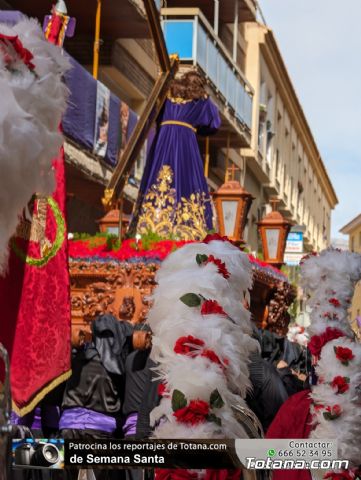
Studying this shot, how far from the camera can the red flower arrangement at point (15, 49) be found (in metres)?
2.45

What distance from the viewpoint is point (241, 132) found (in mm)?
25578

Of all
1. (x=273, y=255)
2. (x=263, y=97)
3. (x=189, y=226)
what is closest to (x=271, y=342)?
(x=189, y=226)

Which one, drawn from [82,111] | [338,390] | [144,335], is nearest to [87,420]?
[144,335]

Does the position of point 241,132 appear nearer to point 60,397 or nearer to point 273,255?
point 273,255

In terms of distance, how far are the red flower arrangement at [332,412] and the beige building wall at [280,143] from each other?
2617 cm

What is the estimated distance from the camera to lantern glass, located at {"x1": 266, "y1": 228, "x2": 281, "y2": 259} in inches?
512

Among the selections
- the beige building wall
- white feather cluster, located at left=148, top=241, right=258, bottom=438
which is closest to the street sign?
the beige building wall

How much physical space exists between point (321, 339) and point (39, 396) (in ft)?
4.68

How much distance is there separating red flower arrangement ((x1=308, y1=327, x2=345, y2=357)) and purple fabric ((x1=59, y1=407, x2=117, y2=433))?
232 centimetres

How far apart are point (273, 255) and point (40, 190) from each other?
33.9ft

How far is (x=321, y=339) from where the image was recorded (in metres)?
5.08

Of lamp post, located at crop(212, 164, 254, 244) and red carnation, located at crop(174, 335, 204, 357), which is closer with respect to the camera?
red carnation, located at crop(174, 335, 204, 357)

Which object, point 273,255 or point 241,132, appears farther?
point 241,132

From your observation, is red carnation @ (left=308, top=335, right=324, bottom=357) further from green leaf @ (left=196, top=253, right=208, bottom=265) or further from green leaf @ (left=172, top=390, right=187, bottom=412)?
green leaf @ (left=172, top=390, right=187, bottom=412)
